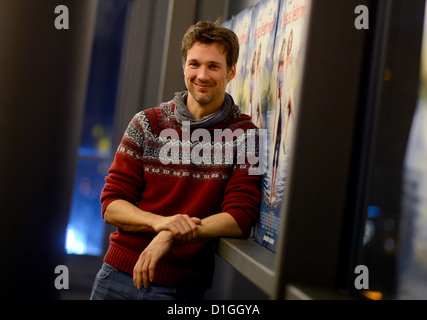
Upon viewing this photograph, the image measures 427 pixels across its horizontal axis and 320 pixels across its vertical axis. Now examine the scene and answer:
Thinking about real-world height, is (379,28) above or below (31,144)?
above

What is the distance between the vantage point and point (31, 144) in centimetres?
98

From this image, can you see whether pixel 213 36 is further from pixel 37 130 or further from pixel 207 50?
pixel 37 130

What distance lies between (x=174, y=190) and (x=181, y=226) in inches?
7.5

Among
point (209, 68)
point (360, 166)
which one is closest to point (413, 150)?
point (360, 166)

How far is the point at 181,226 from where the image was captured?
4.98 ft

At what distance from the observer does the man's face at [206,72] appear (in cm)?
174

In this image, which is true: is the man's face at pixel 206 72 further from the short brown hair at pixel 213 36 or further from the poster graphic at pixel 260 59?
the poster graphic at pixel 260 59

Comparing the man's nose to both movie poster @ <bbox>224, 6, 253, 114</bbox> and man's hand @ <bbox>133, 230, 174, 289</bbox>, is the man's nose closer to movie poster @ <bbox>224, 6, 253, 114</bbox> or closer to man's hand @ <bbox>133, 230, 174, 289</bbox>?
movie poster @ <bbox>224, 6, 253, 114</bbox>

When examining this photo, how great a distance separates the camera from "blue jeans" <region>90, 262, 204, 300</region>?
162 centimetres

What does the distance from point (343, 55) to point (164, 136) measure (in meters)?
0.92

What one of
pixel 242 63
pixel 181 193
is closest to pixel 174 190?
pixel 181 193

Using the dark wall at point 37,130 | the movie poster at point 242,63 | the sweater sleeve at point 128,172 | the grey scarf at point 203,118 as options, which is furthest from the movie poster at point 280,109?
the dark wall at point 37,130

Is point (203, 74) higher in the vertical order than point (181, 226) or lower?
higher
